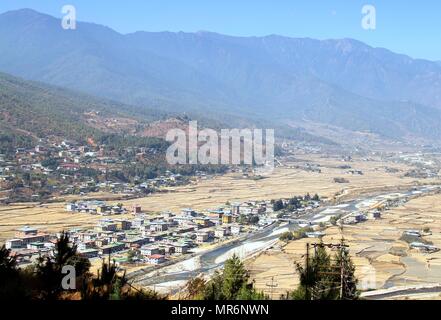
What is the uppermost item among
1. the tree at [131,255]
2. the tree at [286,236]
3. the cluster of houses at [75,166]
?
the cluster of houses at [75,166]

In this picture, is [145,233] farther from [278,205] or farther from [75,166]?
[75,166]

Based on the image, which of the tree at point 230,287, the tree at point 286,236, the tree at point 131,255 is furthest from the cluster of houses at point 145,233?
the tree at point 230,287

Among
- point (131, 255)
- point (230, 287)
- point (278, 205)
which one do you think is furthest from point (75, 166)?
point (230, 287)

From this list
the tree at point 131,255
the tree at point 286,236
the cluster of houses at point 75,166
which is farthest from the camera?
the cluster of houses at point 75,166

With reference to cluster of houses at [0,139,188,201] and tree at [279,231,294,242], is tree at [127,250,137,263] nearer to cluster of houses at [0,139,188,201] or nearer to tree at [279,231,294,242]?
tree at [279,231,294,242]

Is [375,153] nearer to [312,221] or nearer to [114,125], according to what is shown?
[114,125]

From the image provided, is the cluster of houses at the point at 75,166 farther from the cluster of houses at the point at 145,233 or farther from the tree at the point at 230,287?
the tree at the point at 230,287

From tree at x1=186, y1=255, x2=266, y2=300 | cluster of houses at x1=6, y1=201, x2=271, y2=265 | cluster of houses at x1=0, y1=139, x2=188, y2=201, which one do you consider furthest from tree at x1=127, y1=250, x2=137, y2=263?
cluster of houses at x1=0, y1=139, x2=188, y2=201
